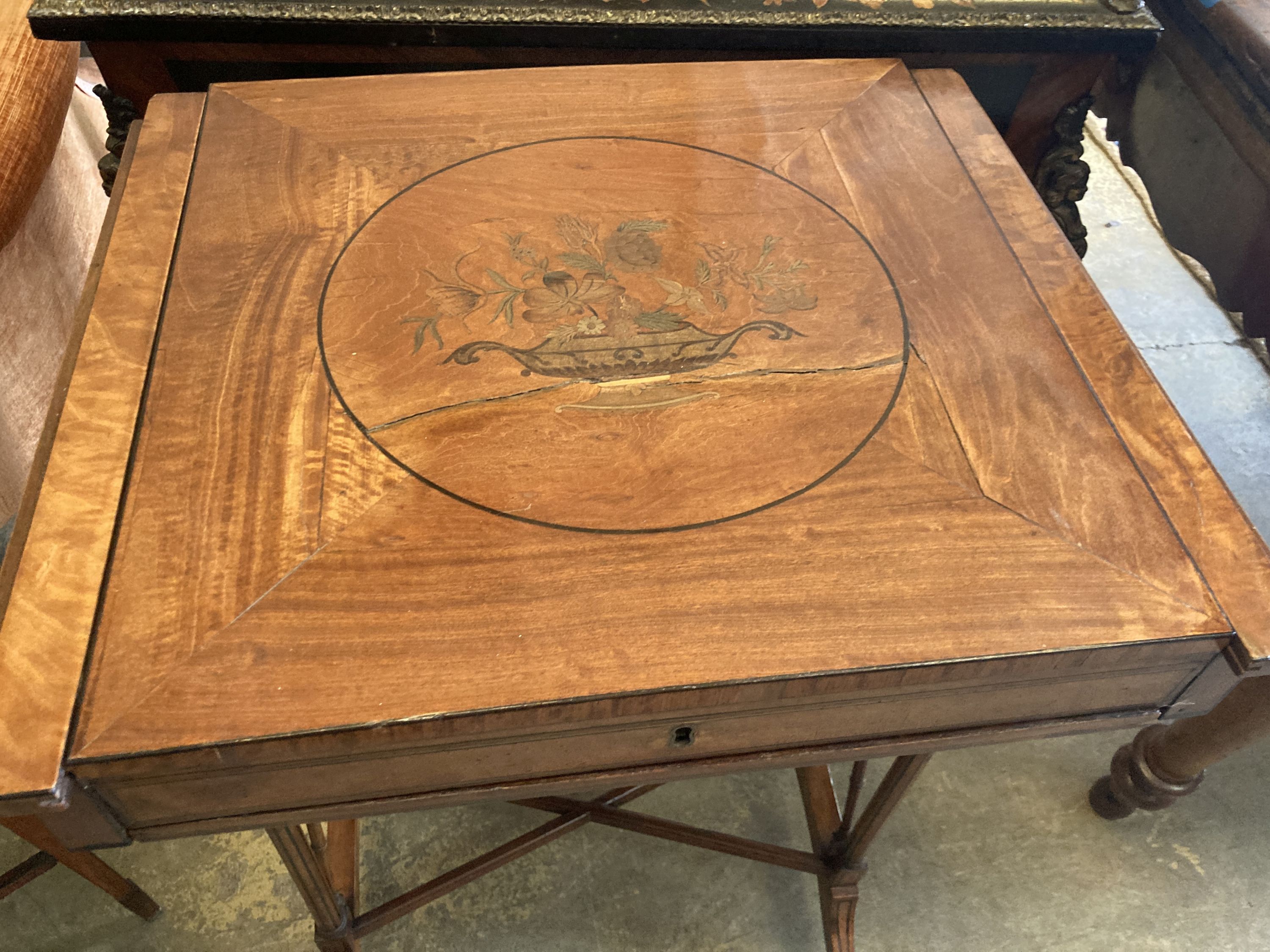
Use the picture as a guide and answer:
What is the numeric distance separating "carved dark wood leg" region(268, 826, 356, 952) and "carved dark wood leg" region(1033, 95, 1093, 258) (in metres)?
1.10

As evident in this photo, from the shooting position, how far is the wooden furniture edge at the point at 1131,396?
706 mm

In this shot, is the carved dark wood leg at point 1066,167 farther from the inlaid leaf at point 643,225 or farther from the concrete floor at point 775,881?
the concrete floor at point 775,881

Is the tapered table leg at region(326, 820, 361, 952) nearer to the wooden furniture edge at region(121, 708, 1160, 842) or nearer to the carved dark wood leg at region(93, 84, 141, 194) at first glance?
the wooden furniture edge at region(121, 708, 1160, 842)

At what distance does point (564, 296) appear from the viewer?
34.6 inches

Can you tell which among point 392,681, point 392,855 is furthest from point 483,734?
point 392,855

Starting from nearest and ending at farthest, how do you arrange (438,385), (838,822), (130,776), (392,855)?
(130,776) < (438,385) < (838,822) < (392,855)

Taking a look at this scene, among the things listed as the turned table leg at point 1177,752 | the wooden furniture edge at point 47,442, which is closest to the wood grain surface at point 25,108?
the wooden furniture edge at point 47,442

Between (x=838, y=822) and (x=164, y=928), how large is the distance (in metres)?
0.86

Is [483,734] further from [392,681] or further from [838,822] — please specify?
[838,822]

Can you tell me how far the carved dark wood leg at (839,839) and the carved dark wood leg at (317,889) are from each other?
1.78 ft

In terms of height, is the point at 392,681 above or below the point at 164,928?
above

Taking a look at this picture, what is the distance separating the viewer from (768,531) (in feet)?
2.36

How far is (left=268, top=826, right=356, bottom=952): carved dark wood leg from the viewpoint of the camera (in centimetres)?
89

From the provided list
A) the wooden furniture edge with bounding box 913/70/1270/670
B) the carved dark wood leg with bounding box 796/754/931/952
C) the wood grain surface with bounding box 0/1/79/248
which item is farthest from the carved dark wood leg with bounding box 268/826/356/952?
the wood grain surface with bounding box 0/1/79/248
